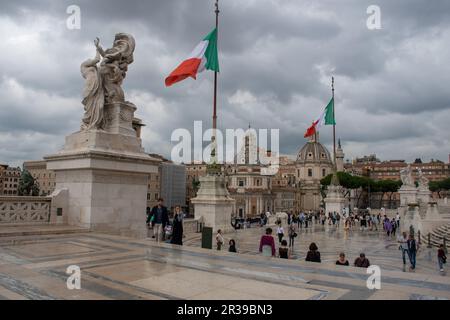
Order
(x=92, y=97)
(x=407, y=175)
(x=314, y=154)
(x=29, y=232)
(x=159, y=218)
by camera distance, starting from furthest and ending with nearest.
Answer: (x=314, y=154) < (x=407, y=175) < (x=92, y=97) < (x=159, y=218) < (x=29, y=232)

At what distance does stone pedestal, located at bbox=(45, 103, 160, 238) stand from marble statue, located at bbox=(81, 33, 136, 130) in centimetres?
35

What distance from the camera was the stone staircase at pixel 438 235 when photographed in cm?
2061

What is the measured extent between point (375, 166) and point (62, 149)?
491 ft

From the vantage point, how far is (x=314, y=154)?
122m

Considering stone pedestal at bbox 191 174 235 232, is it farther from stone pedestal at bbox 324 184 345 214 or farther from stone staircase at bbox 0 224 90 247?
stone pedestal at bbox 324 184 345 214

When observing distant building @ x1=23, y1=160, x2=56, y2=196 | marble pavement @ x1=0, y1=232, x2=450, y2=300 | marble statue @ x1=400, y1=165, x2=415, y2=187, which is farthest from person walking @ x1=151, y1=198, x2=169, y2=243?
distant building @ x1=23, y1=160, x2=56, y2=196

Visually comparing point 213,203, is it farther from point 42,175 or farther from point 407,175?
point 42,175

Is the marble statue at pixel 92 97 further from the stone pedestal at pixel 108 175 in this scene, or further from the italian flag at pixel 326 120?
the italian flag at pixel 326 120

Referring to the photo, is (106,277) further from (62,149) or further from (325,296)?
(62,149)

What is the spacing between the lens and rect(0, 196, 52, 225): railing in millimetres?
9985

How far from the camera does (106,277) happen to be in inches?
214

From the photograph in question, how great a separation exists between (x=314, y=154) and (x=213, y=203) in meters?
103

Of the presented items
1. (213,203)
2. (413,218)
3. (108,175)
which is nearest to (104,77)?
(108,175)

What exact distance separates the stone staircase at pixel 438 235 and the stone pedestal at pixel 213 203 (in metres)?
12.5
